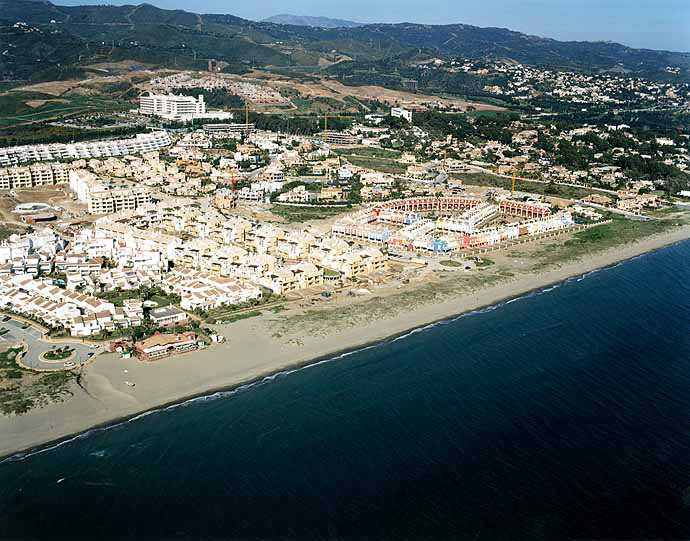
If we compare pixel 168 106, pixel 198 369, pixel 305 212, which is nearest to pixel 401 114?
pixel 168 106

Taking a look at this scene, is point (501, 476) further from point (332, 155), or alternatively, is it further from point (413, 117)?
point (413, 117)

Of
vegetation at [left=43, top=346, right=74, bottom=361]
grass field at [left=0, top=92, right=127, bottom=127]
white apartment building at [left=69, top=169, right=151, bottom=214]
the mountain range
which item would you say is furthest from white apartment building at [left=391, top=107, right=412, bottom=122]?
vegetation at [left=43, top=346, right=74, bottom=361]

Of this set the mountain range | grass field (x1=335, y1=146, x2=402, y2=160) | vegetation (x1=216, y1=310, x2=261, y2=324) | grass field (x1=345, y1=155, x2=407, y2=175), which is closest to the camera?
vegetation (x1=216, y1=310, x2=261, y2=324)

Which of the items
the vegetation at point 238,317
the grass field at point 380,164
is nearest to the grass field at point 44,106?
the grass field at point 380,164

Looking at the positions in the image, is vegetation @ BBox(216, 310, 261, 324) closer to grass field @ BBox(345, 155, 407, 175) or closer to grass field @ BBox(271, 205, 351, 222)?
grass field @ BBox(271, 205, 351, 222)

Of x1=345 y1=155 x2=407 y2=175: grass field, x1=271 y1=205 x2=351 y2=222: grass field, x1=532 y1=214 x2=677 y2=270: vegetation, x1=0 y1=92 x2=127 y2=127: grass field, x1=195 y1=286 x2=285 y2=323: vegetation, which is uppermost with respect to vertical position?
x1=0 y1=92 x2=127 y2=127: grass field

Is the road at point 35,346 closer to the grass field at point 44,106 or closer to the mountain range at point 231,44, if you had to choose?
the grass field at point 44,106

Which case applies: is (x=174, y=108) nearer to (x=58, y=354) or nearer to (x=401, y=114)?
(x=401, y=114)
